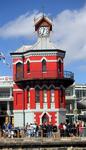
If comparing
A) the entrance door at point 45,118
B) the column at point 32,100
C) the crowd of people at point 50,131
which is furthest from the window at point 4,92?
the crowd of people at point 50,131

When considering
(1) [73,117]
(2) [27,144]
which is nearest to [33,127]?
(2) [27,144]

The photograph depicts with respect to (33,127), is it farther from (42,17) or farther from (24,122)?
(42,17)

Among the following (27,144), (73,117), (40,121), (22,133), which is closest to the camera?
(27,144)

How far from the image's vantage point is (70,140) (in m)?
43.8

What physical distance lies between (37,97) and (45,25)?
32.0ft

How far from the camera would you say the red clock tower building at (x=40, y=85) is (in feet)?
232

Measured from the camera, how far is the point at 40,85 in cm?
7094

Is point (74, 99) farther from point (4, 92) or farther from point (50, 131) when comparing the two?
point (50, 131)

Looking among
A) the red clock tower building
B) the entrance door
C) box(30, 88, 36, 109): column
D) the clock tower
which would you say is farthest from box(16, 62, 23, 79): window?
the entrance door

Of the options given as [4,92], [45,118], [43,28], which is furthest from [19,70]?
[4,92]

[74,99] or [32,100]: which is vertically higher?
[74,99]

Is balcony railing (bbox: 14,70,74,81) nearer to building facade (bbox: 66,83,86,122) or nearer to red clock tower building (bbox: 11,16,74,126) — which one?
red clock tower building (bbox: 11,16,74,126)

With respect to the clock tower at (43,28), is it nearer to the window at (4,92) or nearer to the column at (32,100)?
the column at (32,100)

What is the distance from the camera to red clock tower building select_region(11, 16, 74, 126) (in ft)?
232
